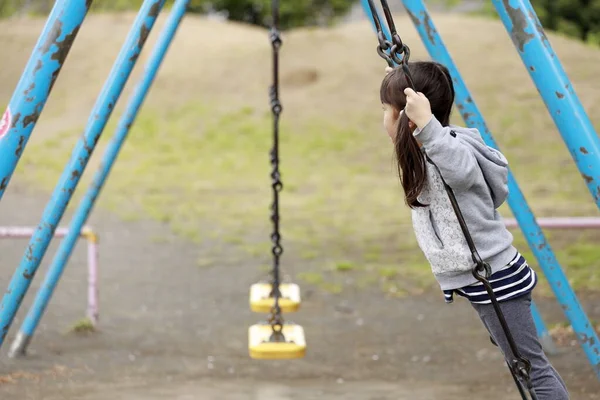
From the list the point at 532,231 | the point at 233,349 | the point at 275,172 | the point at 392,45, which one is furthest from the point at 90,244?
the point at 392,45

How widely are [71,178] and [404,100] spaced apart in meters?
1.80

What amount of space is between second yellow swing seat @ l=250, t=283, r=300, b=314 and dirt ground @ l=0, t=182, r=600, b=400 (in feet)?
1.36

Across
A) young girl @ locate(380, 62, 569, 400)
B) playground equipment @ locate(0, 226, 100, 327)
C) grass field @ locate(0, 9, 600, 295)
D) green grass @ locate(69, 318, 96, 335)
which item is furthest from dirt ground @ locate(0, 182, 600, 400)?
young girl @ locate(380, 62, 569, 400)

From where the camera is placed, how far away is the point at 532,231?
12.9 feet

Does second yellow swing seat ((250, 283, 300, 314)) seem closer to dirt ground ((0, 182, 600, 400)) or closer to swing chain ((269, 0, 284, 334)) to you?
swing chain ((269, 0, 284, 334))

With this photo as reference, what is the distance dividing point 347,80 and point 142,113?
4343 millimetres

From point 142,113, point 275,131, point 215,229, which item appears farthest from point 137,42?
point 142,113

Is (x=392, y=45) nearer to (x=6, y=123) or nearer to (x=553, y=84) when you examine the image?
(x=553, y=84)

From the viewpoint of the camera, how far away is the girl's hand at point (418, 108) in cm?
218

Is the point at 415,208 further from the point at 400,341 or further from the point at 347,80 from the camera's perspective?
the point at 347,80

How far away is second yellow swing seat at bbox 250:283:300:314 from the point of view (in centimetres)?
437

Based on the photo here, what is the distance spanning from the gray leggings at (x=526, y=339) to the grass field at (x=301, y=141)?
470cm

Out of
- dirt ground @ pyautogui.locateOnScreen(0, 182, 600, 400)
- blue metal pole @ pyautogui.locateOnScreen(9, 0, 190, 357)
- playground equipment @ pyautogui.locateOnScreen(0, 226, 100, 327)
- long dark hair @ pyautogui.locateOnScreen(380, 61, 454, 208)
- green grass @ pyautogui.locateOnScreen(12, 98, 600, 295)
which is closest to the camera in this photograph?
long dark hair @ pyautogui.locateOnScreen(380, 61, 454, 208)

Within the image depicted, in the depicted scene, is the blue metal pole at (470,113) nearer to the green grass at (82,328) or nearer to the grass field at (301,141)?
the green grass at (82,328)
